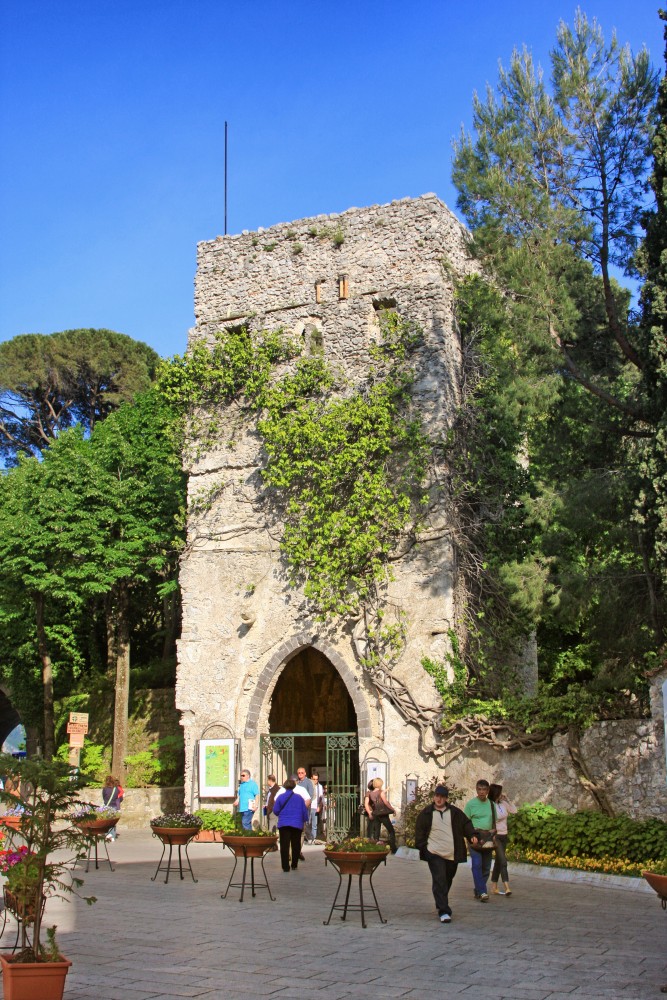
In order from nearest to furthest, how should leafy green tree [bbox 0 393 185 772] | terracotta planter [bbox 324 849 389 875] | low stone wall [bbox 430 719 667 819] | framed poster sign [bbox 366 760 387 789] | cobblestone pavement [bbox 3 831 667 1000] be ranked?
cobblestone pavement [bbox 3 831 667 1000] → terracotta planter [bbox 324 849 389 875] → low stone wall [bbox 430 719 667 819] → framed poster sign [bbox 366 760 387 789] → leafy green tree [bbox 0 393 185 772]

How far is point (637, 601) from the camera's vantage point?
1383 cm

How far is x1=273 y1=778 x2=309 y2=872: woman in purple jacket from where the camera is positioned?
500 inches

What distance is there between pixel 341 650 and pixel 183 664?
324 cm

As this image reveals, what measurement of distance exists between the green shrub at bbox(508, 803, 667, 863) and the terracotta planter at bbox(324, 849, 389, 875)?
4390mm

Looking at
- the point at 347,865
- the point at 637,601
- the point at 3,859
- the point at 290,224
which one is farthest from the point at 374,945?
the point at 290,224

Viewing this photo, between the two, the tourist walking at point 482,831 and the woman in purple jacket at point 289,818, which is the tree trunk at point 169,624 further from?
the tourist walking at point 482,831

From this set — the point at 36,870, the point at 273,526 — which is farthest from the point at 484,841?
the point at 273,526

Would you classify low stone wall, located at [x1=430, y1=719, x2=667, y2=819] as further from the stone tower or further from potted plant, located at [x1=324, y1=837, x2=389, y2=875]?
potted plant, located at [x1=324, y1=837, x2=389, y2=875]

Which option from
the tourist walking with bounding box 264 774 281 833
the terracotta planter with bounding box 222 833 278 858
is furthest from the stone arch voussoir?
the terracotta planter with bounding box 222 833 278 858

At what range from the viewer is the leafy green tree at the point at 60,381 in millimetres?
38594

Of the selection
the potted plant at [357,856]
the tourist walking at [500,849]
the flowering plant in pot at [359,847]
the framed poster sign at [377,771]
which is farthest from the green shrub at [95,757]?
the potted plant at [357,856]

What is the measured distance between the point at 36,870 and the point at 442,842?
440 centimetres

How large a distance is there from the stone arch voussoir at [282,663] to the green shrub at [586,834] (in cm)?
361

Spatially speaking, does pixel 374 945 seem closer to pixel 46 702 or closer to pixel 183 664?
pixel 183 664
